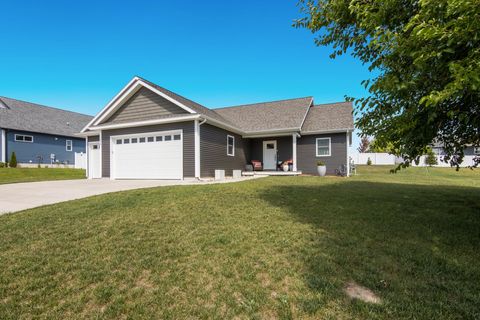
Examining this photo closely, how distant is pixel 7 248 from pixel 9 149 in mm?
25295

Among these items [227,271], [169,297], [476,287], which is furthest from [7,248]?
[476,287]

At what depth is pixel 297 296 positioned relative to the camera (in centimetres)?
247

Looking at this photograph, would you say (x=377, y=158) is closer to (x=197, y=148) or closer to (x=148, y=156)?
(x=197, y=148)

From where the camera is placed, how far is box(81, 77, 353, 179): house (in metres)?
12.5

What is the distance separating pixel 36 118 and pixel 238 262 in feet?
104

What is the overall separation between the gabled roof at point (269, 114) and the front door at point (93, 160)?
937 centimetres

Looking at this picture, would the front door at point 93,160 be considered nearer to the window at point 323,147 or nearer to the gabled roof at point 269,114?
the gabled roof at point 269,114

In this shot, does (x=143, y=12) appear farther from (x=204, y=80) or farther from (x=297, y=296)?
(x=297, y=296)

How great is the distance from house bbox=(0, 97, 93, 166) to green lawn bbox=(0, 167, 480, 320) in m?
23.1

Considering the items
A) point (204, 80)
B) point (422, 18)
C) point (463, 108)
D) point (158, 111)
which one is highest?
point (204, 80)

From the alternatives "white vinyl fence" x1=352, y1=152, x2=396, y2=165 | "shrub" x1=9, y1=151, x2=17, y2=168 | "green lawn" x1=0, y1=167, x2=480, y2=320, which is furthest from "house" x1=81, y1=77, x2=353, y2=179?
"white vinyl fence" x1=352, y1=152, x2=396, y2=165

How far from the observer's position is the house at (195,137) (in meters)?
12.5

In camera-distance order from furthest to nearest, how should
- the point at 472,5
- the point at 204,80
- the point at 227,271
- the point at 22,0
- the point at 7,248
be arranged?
the point at 204,80 → the point at 22,0 → the point at 7,248 → the point at 227,271 → the point at 472,5

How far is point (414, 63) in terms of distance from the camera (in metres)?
2.91
